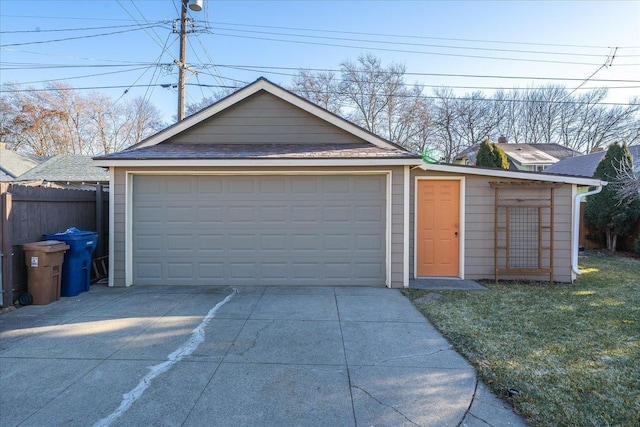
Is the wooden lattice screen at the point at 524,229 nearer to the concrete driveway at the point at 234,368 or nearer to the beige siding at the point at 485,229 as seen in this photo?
the beige siding at the point at 485,229

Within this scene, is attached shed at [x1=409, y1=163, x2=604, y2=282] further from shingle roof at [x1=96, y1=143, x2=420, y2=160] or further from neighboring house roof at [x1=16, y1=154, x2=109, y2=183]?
neighboring house roof at [x1=16, y1=154, x2=109, y2=183]

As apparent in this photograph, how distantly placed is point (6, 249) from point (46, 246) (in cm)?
46

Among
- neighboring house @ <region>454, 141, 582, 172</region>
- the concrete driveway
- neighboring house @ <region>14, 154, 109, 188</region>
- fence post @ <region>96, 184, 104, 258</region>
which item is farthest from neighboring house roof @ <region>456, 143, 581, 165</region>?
neighboring house @ <region>14, 154, 109, 188</region>

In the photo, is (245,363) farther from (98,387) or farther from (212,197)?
(212,197)

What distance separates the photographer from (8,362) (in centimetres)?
338

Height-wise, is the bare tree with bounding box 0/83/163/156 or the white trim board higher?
the bare tree with bounding box 0/83/163/156

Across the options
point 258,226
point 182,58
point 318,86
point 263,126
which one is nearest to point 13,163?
point 182,58

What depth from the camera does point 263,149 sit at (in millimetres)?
6949

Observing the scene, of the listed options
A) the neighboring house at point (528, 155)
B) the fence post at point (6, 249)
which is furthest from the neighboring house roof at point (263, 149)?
the neighboring house at point (528, 155)

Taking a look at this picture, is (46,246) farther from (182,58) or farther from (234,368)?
(182,58)

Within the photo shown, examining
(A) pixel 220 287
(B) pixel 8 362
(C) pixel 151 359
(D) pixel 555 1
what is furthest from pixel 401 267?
(D) pixel 555 1

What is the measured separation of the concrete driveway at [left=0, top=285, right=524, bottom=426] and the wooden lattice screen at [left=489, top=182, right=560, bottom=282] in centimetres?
318

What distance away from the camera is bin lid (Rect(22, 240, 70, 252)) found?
203 inches

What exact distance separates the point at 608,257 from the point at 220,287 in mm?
12405
